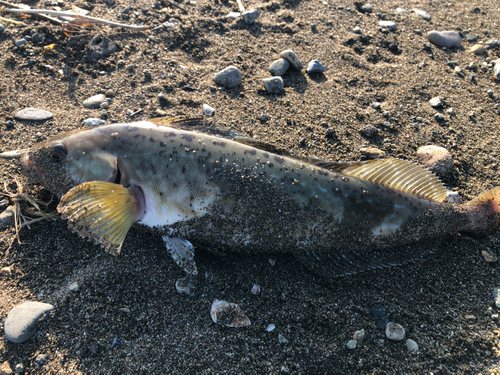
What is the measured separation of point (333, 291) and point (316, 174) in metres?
1.24

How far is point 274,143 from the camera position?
13.6 feet

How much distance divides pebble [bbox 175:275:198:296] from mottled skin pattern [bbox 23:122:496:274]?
0.39m

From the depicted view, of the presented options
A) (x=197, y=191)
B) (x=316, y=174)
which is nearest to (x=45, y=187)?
(x=197, y=191)

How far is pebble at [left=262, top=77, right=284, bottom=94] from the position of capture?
4.70 m

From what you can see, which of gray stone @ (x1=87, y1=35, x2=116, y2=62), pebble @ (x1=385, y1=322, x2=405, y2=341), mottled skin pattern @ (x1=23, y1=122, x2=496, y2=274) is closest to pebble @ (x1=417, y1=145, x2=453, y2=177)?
mottled skin pattern @ (x1=23, y1=122, x2=496, y2=274)

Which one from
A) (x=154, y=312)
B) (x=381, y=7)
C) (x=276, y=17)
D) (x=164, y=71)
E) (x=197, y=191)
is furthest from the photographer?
(x=381, y=7)

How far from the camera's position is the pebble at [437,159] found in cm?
405

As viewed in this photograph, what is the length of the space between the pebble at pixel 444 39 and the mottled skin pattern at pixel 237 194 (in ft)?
14.2

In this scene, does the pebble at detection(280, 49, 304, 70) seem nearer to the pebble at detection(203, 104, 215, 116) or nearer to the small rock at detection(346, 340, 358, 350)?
the pebble at detection(203, 104, 215, 116)

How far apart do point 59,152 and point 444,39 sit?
694cm

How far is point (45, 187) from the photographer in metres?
3.34

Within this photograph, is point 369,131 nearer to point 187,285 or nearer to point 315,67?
point 315,67

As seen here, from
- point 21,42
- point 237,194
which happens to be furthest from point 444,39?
point 21,42

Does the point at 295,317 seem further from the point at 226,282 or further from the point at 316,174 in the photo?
the point at 316,174
